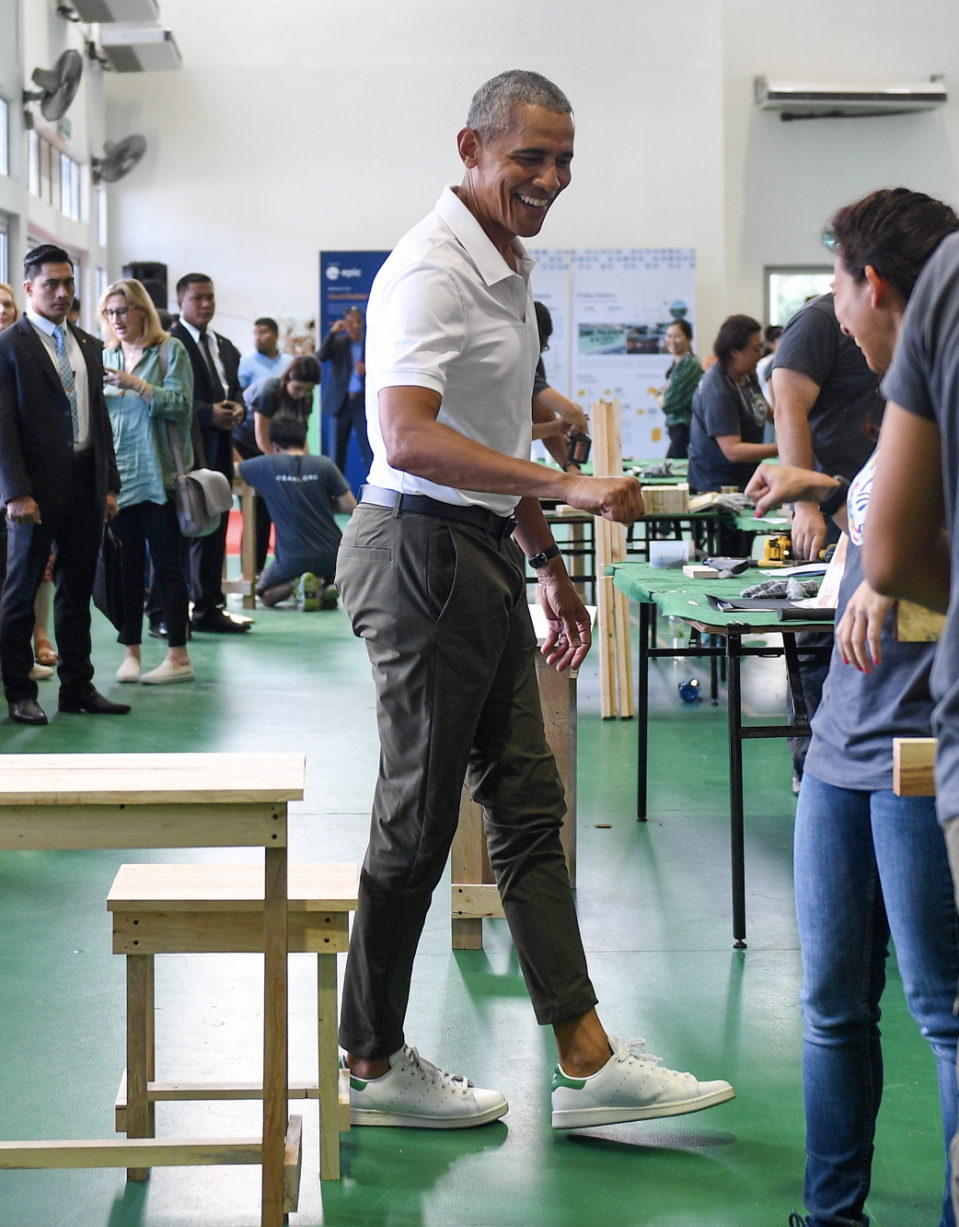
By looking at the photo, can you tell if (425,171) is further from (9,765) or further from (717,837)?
(9,765)

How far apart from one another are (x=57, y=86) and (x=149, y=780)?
32.0ft

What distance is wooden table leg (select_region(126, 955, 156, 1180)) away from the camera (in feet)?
6.46

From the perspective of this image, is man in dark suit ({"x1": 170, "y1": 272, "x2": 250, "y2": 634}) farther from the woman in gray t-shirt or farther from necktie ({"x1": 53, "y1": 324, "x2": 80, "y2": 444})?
the woman in gray t-shirt

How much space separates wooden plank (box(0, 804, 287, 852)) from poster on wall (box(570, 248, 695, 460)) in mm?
12346

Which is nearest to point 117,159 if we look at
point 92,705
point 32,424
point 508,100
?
point 32,424

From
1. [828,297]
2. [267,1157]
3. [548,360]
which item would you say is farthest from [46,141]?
[267,1157]

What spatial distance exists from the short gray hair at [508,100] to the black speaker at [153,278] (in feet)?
25.0

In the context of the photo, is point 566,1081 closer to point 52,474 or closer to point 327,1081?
point 327,1081

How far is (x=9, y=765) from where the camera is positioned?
5.76 feet

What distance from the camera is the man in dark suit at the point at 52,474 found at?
479 centimetres

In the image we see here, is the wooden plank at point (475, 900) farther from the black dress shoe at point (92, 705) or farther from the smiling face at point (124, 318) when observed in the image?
the smiling face at point (124, 318)

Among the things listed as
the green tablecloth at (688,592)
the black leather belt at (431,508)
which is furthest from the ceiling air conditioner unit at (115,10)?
the black leather belt at (431,508)

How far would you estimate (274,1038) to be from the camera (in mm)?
1749

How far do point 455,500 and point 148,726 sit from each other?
3.37 metres
